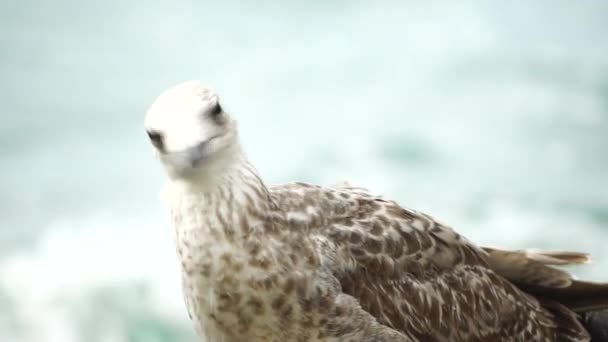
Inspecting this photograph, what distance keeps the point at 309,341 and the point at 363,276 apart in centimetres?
37

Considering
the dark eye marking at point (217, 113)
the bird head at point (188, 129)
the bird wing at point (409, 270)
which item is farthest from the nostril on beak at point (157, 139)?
the bird wing at point (409, 270)

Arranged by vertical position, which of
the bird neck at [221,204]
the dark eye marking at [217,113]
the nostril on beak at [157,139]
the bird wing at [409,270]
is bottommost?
the bird wing at [409,270]

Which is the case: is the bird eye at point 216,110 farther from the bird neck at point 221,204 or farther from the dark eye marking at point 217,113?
the bird neck at point 221,204

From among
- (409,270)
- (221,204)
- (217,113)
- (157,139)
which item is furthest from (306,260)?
(157,139)

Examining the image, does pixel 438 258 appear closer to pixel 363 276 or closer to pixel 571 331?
pixel 363 276

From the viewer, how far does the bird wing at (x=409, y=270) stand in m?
4.14

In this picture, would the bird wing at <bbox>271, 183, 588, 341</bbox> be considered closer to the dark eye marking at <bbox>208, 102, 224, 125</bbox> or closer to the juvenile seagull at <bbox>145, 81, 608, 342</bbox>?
the juvenile seagull at <bbox>145, 81, 608, 342</bbox>

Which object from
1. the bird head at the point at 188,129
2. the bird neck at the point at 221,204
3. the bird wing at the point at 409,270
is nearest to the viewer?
the bird head at the point at 188,129

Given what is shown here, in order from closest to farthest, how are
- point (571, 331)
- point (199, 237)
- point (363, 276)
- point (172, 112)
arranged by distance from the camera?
1. point (172, 112)
2. point (199, 237)
3. point (363, 276)
4. point (571, 331)

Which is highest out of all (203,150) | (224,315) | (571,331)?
(203,150)

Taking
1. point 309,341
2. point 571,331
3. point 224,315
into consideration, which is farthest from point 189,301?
point 571,331

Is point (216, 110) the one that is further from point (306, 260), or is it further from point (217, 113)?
point (306, 260)

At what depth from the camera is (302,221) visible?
4082 millimetres

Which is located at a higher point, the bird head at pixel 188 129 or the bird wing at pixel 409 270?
the bird head at pixel 188 129
